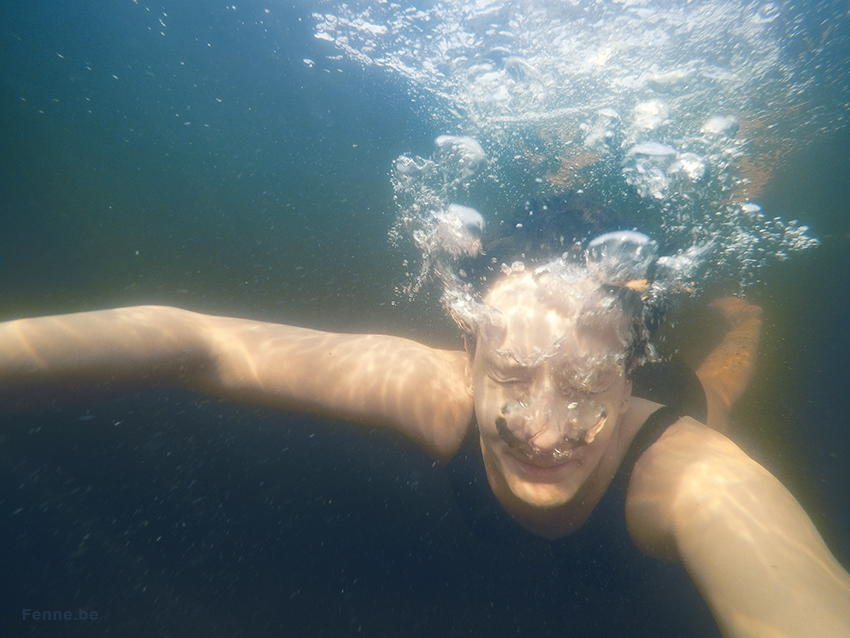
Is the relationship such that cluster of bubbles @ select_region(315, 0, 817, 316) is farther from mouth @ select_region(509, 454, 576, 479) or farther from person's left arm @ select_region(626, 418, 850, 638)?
person's left arm @ select_region(626, 418, 850, 638)

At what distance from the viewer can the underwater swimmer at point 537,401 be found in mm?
1588

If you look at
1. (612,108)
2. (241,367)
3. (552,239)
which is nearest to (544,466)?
(241,367)

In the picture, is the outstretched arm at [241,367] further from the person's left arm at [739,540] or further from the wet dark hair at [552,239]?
the person's left arm at [739,540]

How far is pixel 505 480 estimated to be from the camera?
2240 millimetres

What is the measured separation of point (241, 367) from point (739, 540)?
3.25 m

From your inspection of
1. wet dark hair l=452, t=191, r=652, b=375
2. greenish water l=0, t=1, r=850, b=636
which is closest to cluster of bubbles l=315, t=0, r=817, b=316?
wet dark hair l=452, t=191, r=652, b=375

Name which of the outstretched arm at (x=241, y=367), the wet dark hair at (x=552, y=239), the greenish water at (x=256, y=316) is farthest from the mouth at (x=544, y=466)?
the greenish water at (x=256, y=316)

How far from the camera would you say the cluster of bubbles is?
5566 mm

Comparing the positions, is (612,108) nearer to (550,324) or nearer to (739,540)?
(550,324)

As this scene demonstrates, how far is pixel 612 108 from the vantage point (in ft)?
23.2

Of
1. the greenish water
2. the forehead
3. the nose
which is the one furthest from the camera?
the greenish water

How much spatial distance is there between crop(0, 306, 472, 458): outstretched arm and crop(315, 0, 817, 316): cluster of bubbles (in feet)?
6.41

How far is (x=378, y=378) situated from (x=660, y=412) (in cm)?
234

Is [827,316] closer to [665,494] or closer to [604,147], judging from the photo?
[604,147]
